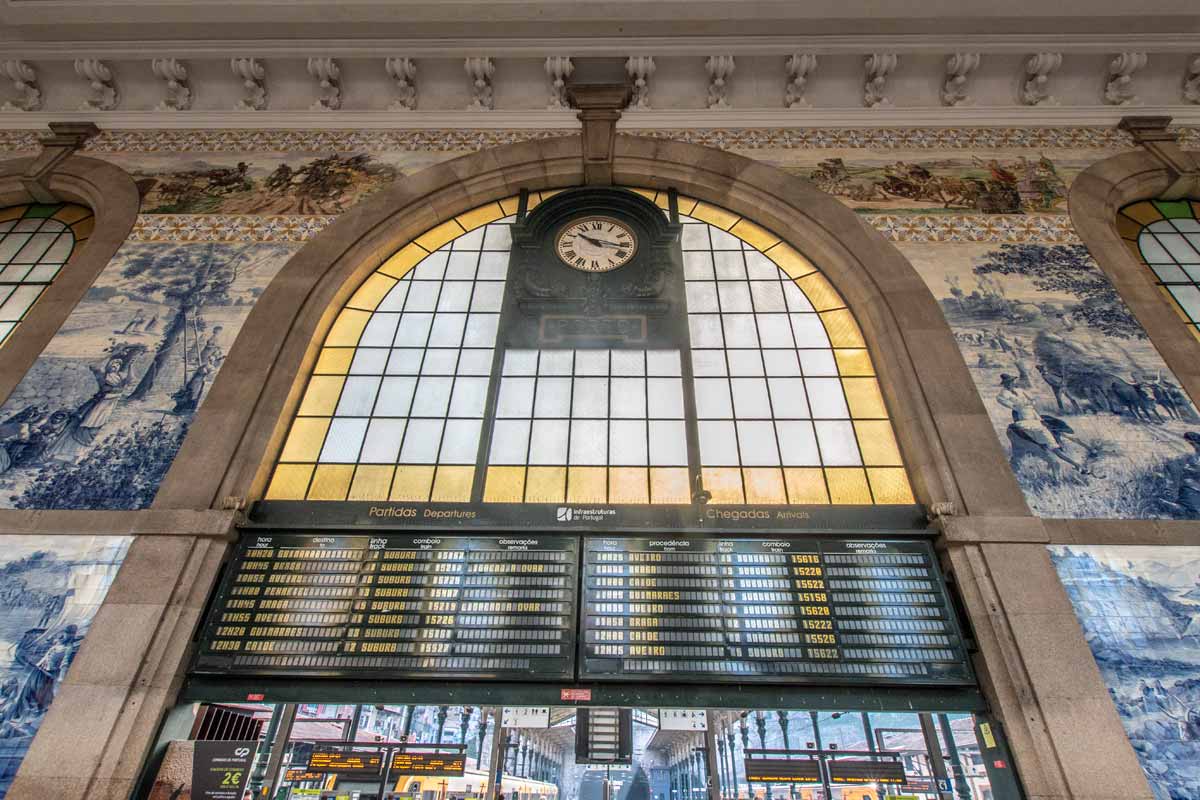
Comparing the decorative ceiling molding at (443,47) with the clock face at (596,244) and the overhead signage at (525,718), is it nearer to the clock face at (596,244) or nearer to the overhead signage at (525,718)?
the clock face at (596,244)

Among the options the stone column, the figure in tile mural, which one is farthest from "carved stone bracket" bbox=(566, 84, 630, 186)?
the stone column

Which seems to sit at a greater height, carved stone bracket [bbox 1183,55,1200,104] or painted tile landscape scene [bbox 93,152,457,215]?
carved stone bracket [bbox 1183,55,1200,104]

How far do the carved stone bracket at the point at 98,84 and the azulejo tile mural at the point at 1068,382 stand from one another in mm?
10333

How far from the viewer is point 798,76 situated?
7.77m

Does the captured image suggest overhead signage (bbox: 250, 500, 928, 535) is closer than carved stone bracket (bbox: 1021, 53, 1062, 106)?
Yes

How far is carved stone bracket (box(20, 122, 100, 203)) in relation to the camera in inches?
289

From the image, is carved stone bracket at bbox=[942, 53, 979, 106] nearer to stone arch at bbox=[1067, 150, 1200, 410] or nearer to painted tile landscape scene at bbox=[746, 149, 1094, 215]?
painted tile landscape scene at bbox=[746, 149, 1094, 215]

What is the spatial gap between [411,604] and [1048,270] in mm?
6998

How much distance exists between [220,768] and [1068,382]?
7424mm

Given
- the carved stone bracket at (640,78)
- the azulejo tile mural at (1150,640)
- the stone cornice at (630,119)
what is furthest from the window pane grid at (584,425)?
the carved stone bracket at (640,78)

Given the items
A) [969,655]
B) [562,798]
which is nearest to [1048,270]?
[969,655]

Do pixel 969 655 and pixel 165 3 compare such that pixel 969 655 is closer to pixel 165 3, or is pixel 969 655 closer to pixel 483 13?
pixel 483 13

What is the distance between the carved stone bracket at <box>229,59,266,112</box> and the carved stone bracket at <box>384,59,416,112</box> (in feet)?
5.52

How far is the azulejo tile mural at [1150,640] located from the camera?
3818mm
